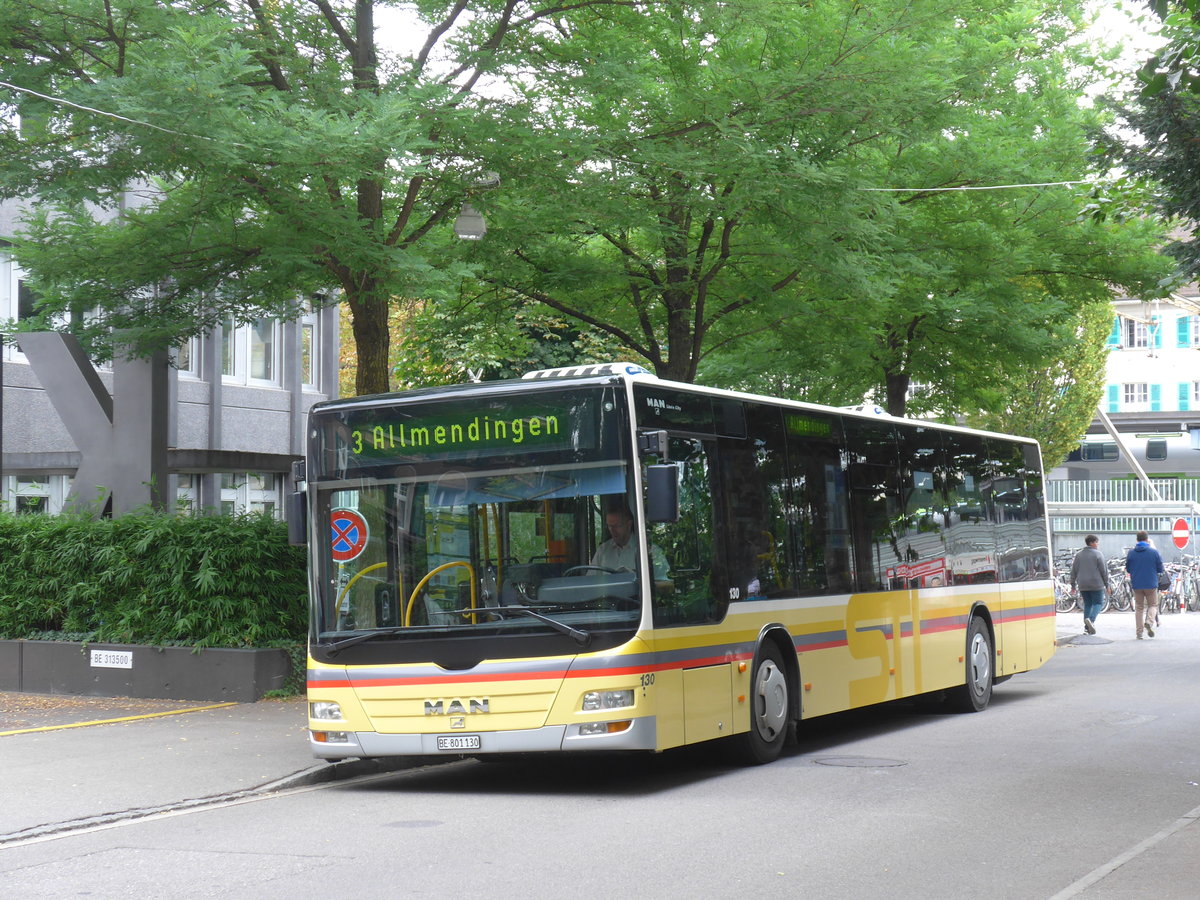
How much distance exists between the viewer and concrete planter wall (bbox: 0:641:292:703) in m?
15.5

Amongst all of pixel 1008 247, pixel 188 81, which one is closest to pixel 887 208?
pixel 1008 247

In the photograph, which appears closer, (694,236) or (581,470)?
(581,470)

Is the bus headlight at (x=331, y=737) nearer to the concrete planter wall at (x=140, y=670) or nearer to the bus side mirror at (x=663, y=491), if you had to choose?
the bus side mirror at (x=663, y=491)

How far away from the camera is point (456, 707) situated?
10234 mm

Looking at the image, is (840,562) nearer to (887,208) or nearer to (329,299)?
(887,208)

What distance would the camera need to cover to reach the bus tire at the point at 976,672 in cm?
1600

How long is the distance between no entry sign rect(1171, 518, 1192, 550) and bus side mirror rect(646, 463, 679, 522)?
32086 millimetres

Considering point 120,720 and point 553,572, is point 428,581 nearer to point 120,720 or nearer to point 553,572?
point 553,572

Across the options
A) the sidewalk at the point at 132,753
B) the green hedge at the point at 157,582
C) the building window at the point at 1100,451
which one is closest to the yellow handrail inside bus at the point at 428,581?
the sidewalk at the point at 132,753

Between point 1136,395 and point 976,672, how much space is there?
170 feet

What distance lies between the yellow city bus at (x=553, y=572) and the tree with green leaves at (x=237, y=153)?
2.88 metres

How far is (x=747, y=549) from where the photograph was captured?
37.9 feet

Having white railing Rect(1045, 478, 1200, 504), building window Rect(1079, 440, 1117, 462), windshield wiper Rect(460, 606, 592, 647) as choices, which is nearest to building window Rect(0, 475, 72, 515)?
windshield wiper Rect(460, 606, 592, 647)

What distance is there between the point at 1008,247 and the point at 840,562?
9140 millimetres
